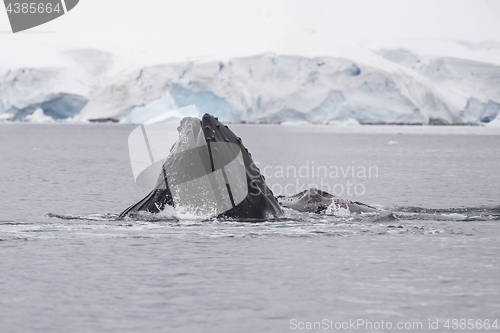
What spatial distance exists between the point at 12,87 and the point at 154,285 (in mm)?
93151

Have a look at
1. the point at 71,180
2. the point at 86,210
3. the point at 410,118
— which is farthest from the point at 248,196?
the point at 410,118

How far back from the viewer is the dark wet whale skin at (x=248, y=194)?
431 inches

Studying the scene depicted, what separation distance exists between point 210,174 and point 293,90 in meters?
74.9

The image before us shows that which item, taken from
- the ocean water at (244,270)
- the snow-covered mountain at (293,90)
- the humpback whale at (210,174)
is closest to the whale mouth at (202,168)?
the humpback whale at (210,174)

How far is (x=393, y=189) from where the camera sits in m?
23.7

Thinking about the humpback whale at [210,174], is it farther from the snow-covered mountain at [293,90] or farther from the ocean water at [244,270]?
the snow-covered mountain at [293,90]

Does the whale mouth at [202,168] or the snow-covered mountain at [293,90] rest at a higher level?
the whale mouth at [202,168]

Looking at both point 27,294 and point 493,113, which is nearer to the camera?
point 27,294

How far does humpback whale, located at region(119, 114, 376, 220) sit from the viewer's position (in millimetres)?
10977

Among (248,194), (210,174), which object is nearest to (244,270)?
(248,194)

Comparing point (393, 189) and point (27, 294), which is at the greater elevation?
point (27, 294)

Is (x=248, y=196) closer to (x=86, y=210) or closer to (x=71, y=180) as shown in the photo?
(x=86, y=210)

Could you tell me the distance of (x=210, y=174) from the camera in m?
11.2

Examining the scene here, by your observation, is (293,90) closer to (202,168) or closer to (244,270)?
(202,168)
